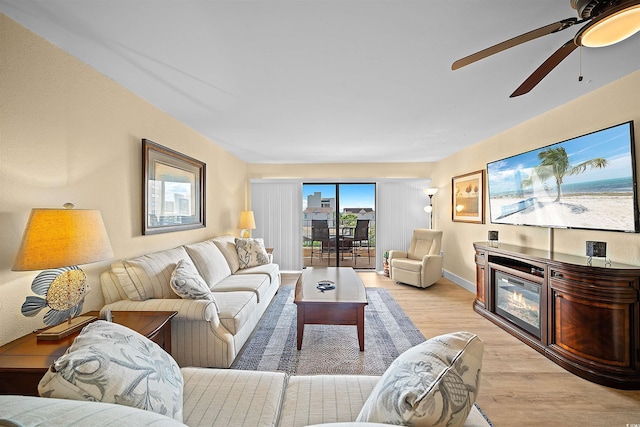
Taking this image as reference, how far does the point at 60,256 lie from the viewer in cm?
152

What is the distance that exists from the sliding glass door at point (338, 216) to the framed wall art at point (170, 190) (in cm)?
284

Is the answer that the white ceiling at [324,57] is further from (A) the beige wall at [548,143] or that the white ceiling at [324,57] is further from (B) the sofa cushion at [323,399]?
(B) the sofa cushion at [323,399]

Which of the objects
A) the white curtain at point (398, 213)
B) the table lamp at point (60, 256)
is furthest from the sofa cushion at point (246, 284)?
the white curtain at point (398, 213)

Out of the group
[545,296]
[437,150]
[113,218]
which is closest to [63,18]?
[113,218]

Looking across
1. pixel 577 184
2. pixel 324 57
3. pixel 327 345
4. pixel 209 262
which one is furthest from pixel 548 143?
pixel 209 262

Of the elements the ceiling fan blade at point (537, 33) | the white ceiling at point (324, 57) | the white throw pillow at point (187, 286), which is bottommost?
the white throw pillow at point (187, 286)

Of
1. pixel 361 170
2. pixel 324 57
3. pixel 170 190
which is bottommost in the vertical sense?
pixel 170 190

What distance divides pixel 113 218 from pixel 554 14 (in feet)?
11.4

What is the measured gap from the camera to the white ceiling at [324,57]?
1.59 meters

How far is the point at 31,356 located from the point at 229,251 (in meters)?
2.64

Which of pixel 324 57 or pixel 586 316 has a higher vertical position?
pixel 324 57

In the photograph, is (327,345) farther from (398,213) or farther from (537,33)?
(398,213)

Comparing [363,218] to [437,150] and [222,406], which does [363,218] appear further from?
[222,406]

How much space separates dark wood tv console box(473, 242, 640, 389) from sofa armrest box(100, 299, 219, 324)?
9.90ft
